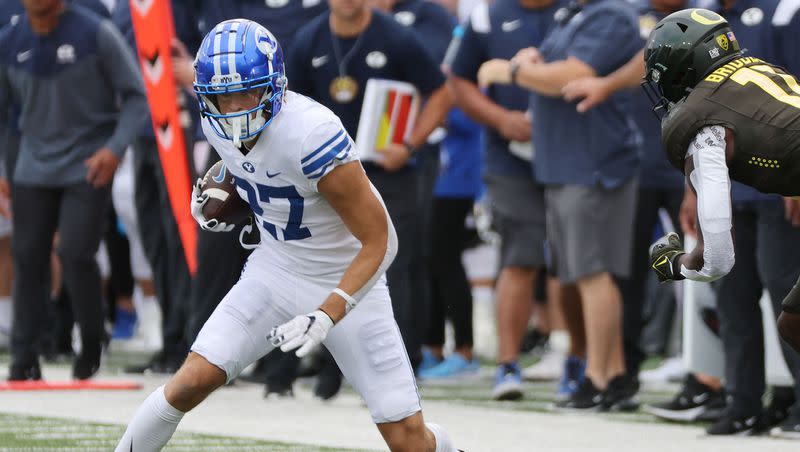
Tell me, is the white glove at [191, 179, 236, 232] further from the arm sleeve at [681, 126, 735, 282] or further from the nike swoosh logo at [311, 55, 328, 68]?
the nike swoosh logo at [311, 55, 328, 68]

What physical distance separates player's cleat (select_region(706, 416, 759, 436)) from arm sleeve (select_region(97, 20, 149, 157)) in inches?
137

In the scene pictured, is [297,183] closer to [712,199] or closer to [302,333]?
[302,333]

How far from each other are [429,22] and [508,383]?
9.02ft

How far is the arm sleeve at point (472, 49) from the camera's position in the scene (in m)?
→ 8.95

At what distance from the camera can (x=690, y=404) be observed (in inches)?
308

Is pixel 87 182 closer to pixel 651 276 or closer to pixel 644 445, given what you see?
pixel 644 445

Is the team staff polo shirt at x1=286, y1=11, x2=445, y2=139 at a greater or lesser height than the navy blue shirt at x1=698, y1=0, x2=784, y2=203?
lesser

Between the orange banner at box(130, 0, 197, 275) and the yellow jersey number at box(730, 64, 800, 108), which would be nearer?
the yellow jersey number at box(730, 64, 800, 108)

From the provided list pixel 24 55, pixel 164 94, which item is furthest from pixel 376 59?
pixel 24 55

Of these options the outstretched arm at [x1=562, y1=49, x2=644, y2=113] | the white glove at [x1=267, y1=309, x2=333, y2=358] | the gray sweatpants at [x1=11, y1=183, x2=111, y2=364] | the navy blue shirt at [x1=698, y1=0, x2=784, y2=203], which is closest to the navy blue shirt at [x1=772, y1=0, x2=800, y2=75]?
the navy blue shirt at [x1=698, y1=0, x2=784, y2=203]

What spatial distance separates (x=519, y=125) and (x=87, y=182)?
226 centimetres

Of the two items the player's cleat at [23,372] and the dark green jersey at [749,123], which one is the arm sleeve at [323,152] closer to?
the dark green jersey at [749,123]

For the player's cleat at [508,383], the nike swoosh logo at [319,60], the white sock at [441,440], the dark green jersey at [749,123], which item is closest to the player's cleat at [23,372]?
the nike swoosh logo at [319,60]

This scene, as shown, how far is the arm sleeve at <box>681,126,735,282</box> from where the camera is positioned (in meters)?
5.21
